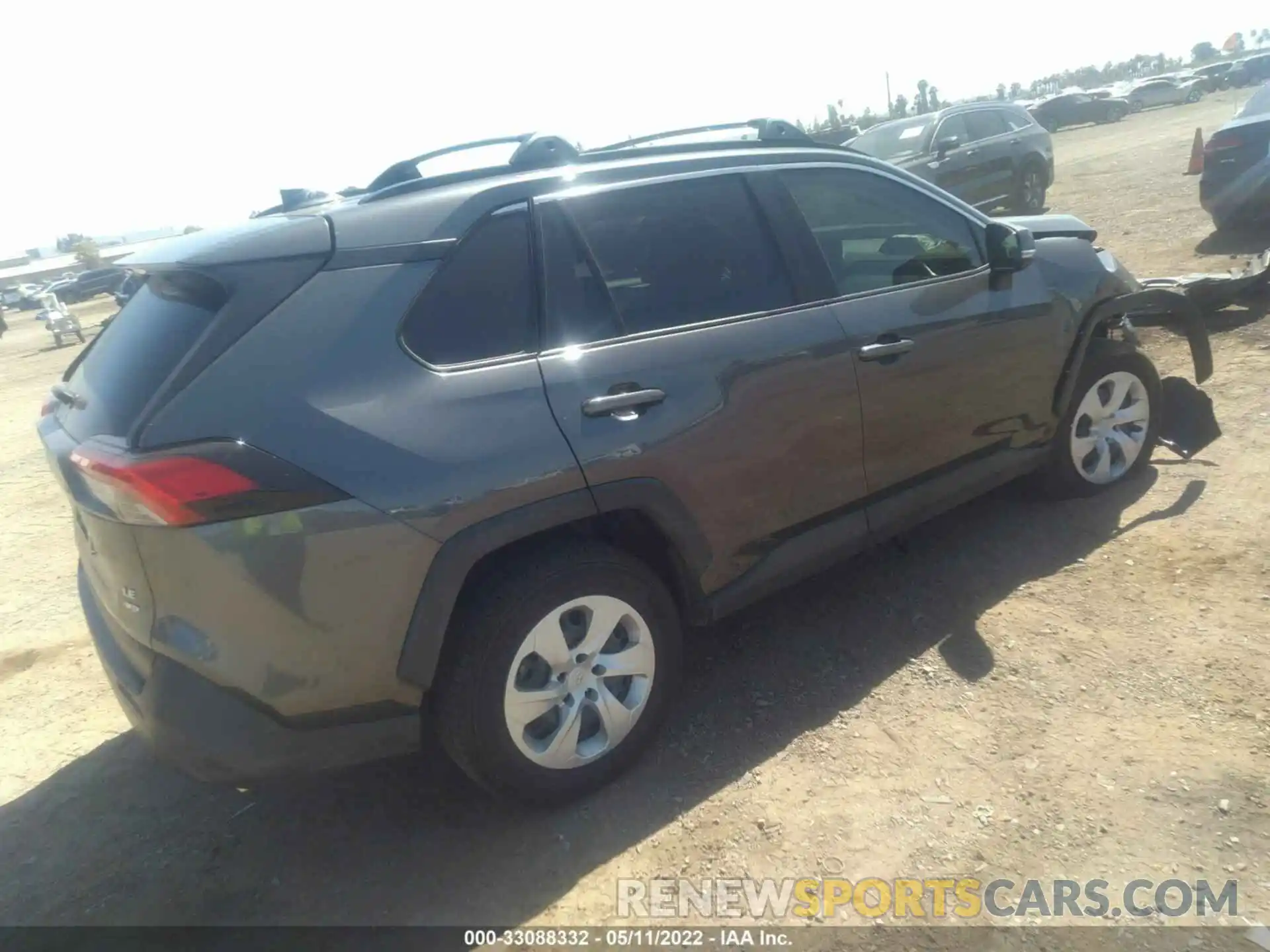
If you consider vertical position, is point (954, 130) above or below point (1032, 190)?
above

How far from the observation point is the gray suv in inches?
92.9

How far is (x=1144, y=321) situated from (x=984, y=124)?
30.7ft

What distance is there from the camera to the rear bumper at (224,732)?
2393 mm

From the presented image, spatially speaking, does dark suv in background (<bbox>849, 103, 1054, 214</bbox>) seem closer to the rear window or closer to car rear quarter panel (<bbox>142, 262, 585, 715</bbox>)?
car rear quarter panel (<bbox>142, 262, 585, 715</bbox>)

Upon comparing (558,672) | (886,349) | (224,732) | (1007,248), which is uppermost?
(1007,248)

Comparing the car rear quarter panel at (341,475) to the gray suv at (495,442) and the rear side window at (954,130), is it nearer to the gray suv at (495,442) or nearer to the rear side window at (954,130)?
the gray suv at (495,442)

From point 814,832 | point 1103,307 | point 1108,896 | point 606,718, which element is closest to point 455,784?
point 606,718

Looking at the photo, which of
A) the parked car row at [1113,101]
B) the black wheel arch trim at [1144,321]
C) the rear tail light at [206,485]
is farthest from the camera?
the parked car row at [1113,101]

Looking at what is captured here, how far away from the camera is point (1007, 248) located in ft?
13.0

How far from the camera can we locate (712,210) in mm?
3307

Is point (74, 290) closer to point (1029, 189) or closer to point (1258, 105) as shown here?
point (1029, 189)

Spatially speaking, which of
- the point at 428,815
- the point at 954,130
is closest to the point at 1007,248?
the point at 428,815

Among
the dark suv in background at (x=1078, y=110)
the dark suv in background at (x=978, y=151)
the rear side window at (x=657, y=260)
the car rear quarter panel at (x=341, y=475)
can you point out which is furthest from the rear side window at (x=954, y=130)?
the dark suv in background at (x=1078, y=110)

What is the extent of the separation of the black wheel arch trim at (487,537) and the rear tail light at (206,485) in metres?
0.39
